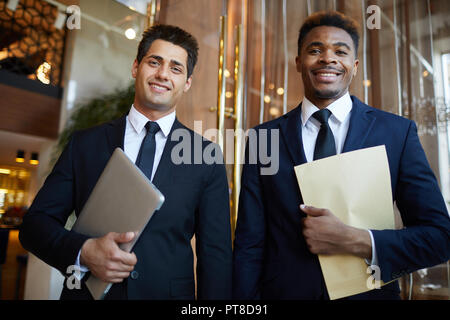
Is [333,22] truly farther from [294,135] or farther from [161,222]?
[161,222]

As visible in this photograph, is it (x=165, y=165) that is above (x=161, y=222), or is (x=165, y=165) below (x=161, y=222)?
above

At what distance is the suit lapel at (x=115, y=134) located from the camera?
Answer: 114cm

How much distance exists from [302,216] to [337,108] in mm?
358

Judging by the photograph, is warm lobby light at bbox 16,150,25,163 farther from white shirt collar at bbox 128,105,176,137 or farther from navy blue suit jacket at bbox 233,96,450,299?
navy blue suit jacket at bbox 233,96,450,299

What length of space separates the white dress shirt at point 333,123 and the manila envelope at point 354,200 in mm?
114

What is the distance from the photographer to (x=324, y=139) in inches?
40.8

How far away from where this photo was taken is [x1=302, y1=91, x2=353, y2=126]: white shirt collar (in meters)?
1.09

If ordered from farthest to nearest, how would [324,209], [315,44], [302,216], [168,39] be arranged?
[168,39] → [315,44] → [302,216] → [324,209]

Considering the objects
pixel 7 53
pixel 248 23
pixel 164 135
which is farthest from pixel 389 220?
pixel 7 53

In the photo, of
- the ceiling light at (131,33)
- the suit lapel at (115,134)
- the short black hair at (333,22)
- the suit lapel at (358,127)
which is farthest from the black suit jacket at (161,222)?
the ceiling light at (131,33)

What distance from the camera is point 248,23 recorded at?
2.38 metres

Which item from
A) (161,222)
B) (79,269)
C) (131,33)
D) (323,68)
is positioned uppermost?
(131,33)

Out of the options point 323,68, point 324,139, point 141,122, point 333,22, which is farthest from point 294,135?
point 141,122

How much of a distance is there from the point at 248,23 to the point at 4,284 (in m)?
2.27
